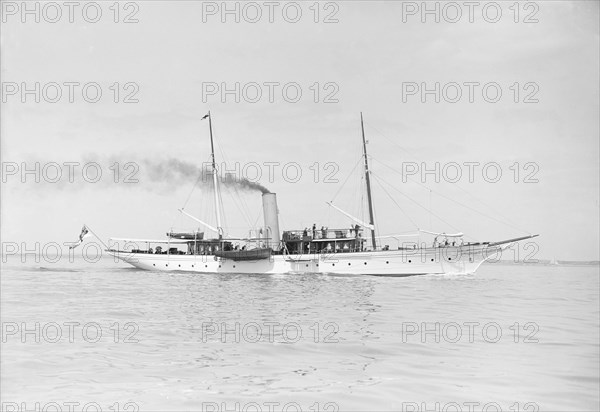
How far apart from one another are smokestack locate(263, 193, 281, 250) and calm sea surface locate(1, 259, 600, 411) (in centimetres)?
3169

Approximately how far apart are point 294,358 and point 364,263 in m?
37.3

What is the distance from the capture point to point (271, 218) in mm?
53656

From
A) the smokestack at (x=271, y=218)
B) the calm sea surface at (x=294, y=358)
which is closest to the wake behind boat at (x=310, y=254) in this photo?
the smokestack at (x=271, y=218)

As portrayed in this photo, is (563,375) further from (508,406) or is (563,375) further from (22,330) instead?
(22,330)

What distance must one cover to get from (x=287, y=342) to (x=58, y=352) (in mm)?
4994

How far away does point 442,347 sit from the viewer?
13.3 meters

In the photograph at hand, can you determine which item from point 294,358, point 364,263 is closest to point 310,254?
point 364,263

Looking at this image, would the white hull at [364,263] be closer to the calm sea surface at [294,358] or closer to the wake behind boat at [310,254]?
the wake behind boat at [310,254]

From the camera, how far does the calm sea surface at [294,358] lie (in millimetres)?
9164

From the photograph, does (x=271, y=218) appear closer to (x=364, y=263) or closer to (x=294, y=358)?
(x=364, y=263)

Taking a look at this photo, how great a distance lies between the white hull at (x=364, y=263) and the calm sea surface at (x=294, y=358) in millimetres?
26654

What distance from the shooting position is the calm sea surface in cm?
916

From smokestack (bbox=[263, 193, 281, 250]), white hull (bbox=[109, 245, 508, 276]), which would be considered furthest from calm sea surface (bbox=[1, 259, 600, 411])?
smokestack (bbox=[263, 193, 281, 250])

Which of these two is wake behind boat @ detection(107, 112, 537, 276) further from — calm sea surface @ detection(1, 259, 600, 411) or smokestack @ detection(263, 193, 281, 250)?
calm sea surface @ detection(1, 259, 600, 411)
